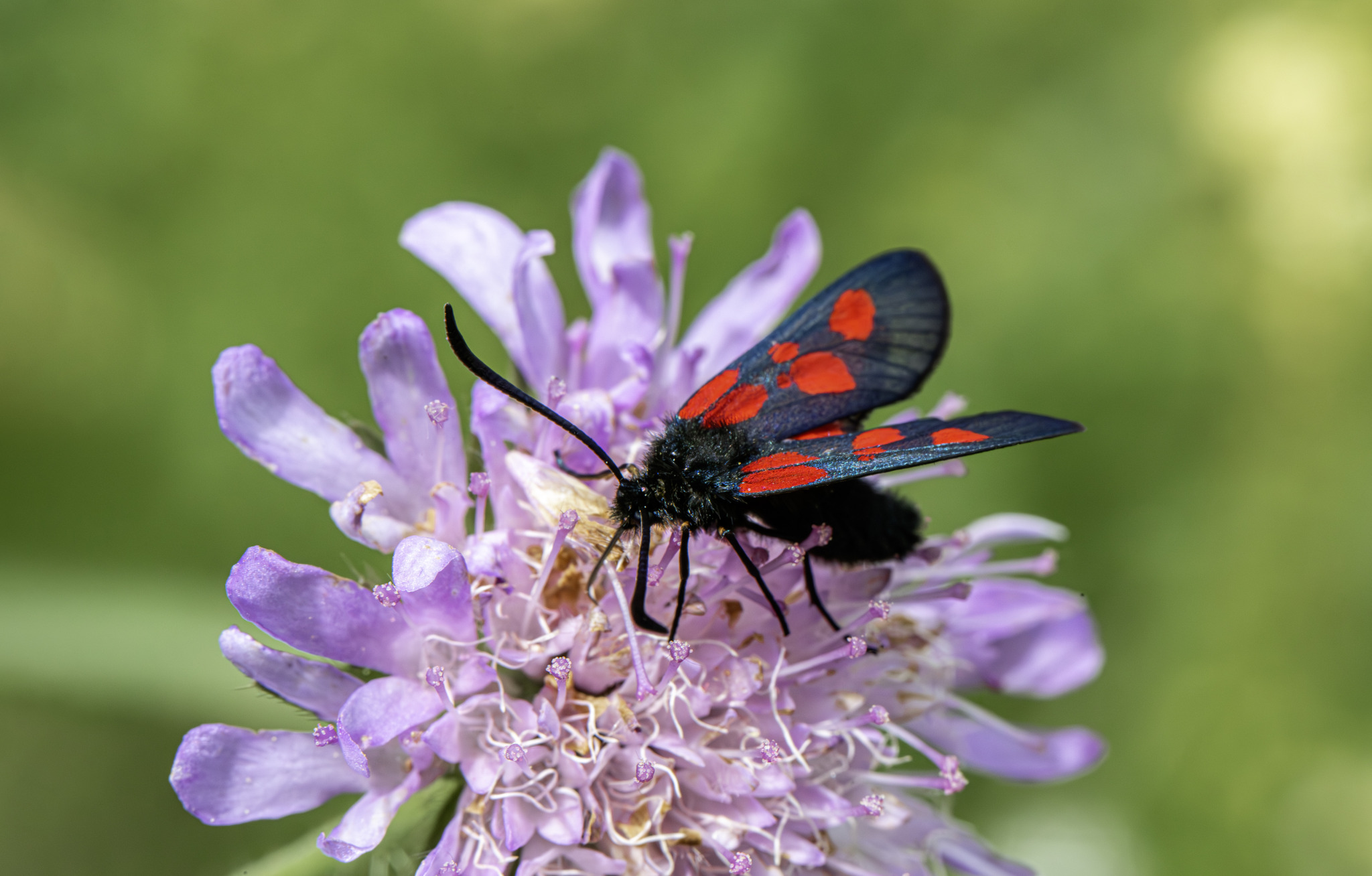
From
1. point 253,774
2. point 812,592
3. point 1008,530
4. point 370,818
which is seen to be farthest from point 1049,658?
point 253,774

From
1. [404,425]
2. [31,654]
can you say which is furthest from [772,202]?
[31,654]

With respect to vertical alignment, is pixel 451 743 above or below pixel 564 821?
above

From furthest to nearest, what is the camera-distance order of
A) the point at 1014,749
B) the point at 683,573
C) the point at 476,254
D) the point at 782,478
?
the point at 1014,749, the point at 476,254, the point at 683,573, the point at 782,478

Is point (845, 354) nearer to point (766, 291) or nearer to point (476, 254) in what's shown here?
point (766, 291)

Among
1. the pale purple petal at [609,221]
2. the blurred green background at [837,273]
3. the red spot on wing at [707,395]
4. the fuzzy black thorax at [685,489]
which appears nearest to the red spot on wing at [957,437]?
the fuzzy black thorax at [685,489]

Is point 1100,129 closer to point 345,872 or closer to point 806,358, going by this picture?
point 806,358

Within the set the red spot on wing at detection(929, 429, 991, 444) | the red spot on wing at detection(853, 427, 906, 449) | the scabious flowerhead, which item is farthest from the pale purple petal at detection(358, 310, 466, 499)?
the red spot on wing at detection(929, 429, 991, 444)

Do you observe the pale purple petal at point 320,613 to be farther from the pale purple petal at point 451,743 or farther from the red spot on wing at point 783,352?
the red spot on wing at point 783,352
